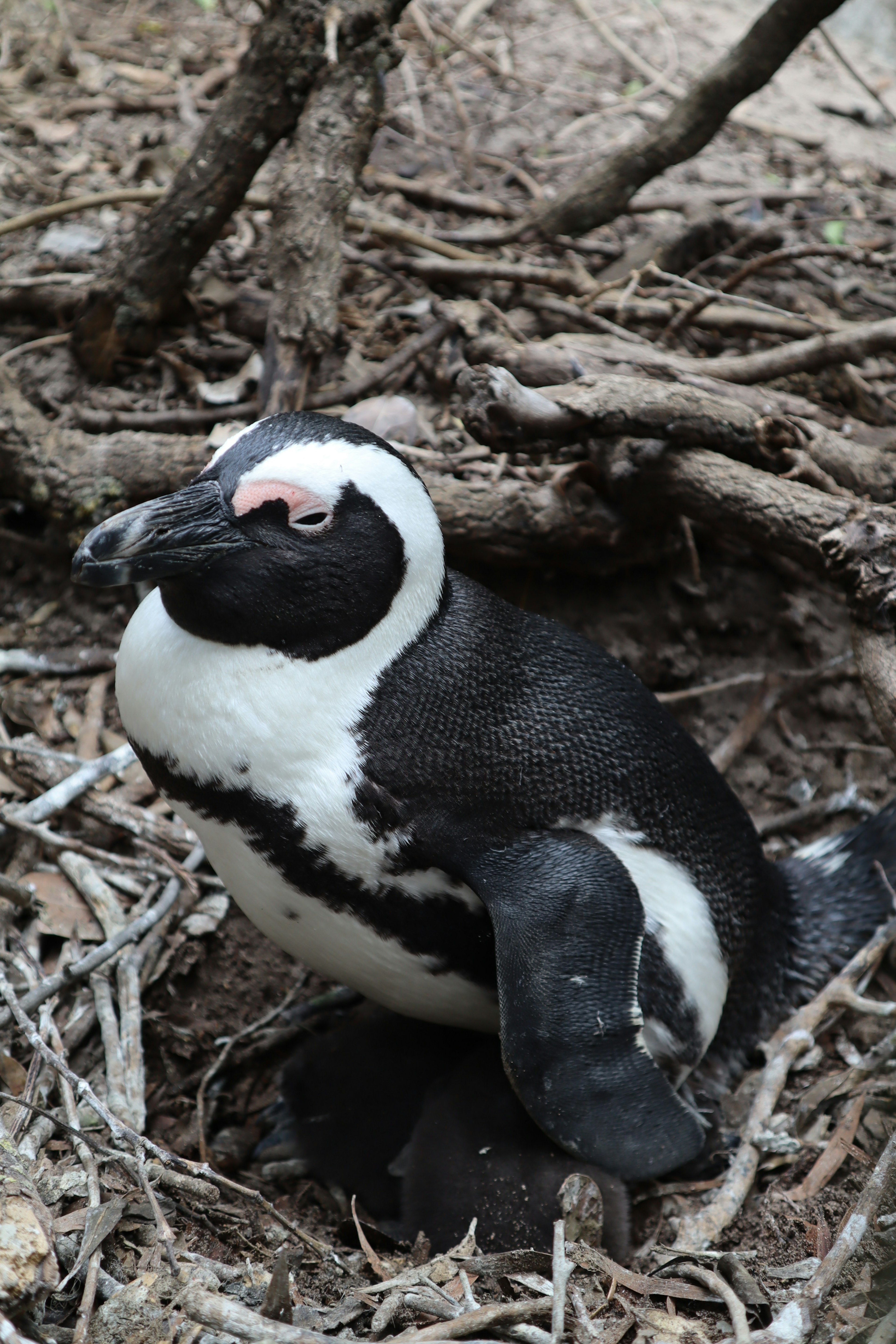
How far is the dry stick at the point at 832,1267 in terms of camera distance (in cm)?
162

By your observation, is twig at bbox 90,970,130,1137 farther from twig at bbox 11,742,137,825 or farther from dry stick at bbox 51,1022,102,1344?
twig at bbox 11,742,137,825

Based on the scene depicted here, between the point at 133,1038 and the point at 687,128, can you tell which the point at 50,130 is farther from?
the point at 133,1038

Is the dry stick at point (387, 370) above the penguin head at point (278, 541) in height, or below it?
below

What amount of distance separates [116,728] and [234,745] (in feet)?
3.89

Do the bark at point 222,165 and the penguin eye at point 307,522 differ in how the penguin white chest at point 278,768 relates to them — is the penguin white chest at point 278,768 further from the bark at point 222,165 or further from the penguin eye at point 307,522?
the bark at point 222,165

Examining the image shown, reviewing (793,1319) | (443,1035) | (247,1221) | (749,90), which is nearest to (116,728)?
(443,1035)

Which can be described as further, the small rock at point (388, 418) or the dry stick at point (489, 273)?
the dry stick at point (489, 273)

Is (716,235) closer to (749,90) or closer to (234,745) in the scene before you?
(749,90)

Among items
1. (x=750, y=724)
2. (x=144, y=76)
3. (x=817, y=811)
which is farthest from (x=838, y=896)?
(x=144, y=76)

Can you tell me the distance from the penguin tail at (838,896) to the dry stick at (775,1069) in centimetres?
4

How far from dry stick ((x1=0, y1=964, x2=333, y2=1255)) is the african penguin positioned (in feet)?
1.34

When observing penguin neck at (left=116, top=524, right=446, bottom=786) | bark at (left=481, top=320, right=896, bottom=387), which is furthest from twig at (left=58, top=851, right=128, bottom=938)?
bark at (left=481, top=320, right=896, bottom=387)

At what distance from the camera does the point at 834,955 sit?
254 centimetres

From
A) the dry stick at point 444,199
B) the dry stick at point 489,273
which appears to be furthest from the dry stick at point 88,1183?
the dry stick at point 444,199
